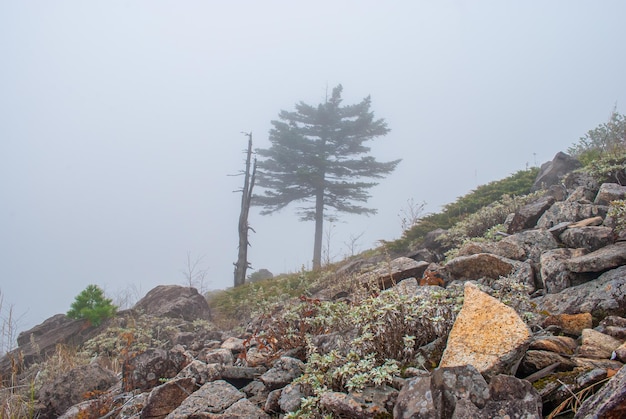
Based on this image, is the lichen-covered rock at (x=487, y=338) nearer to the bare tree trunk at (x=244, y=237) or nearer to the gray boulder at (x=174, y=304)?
the gray boulder at (x=174, y=304)

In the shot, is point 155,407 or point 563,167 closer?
point 155,407

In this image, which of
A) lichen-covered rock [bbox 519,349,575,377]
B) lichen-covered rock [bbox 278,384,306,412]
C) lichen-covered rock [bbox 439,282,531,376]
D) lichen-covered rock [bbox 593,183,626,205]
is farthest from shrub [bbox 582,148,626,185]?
lichen-covered rock [bbox 278,384,306,412]

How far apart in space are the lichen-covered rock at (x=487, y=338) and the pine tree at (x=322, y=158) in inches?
890

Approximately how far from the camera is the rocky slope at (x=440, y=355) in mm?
2395

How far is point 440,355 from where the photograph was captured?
125 inches

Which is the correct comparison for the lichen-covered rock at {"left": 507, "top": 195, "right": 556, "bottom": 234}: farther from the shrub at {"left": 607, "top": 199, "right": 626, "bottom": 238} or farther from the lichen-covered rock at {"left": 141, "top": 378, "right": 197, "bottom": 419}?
the lichen-covered rock at {"left": 141, "top": 378, "right": 197, "bottom": 419}

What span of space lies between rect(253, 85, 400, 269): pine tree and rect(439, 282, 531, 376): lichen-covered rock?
22.6 m

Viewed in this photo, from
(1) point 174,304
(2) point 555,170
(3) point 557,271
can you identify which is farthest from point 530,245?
(1) point 174,304

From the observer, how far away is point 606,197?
6078mm

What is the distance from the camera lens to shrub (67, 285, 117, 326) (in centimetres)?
1041

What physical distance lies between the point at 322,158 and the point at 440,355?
23.5 m

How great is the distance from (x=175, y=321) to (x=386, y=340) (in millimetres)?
7435

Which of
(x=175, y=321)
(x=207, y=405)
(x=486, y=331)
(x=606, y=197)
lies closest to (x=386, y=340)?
(x=486, y=331)

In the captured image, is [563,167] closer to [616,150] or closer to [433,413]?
[616,150]
